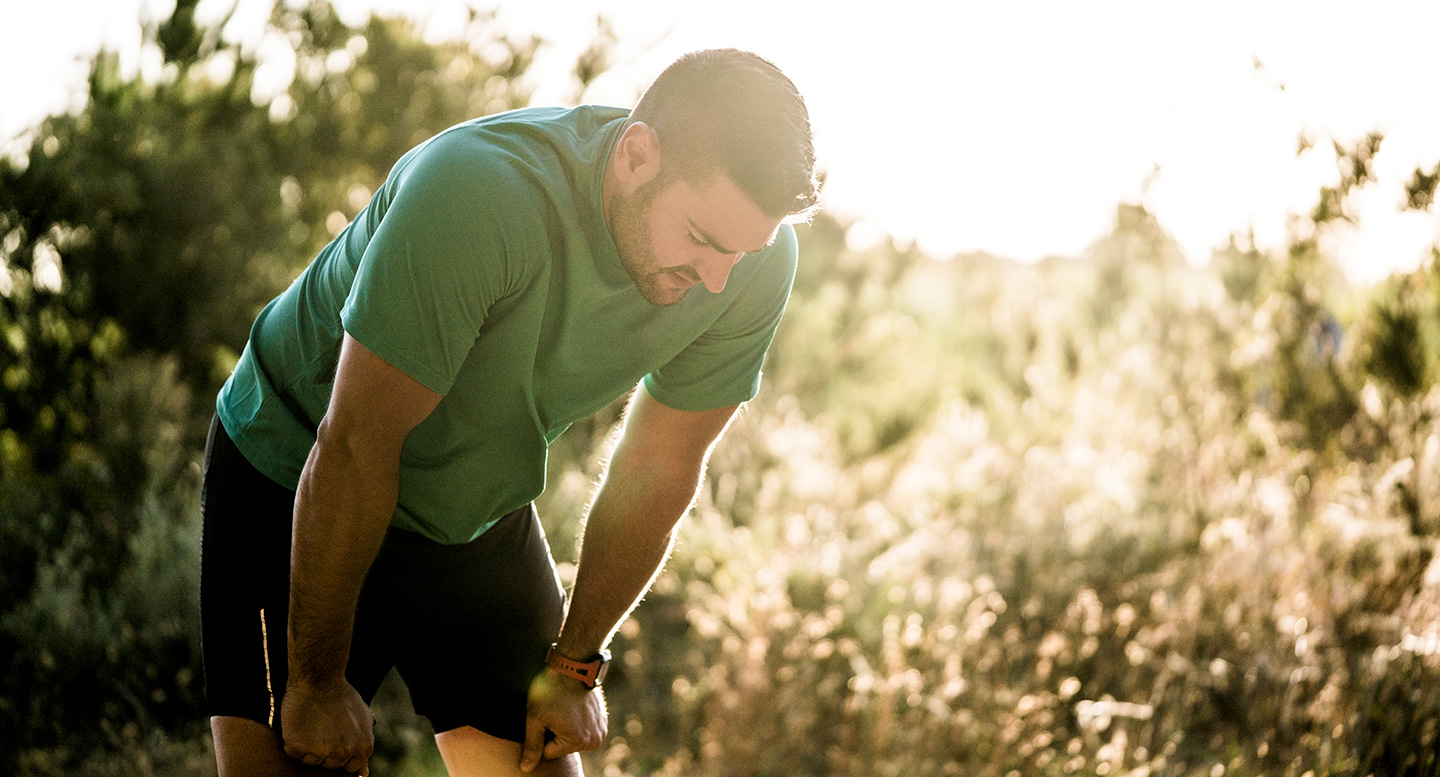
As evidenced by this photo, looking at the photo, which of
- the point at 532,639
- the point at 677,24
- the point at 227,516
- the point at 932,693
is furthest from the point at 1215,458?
the point at 227,516

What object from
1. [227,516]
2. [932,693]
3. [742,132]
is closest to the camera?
[742,132]

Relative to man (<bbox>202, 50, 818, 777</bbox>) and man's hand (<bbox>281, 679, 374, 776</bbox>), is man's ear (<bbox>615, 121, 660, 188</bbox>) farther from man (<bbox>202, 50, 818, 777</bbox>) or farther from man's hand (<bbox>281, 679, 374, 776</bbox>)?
man's hand (<bbox>281, 679, 374, 776</bbox>)

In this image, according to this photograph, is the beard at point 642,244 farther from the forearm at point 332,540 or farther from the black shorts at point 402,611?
the black shorts at point 402,611

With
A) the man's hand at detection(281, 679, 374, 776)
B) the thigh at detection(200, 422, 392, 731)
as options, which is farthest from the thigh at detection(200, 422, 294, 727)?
the man's hand at detection(281, 679, 374, 776)

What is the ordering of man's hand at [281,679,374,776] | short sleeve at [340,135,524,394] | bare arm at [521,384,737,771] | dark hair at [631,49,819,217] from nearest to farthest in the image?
short sleeve at [340,135,524,394], dark hair at [631,49,819,217], man's hand at [281,679,374,776], bare arm at [521,384,737,771]

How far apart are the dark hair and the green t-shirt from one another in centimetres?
14

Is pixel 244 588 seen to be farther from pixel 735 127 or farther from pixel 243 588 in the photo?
pixel 735 127

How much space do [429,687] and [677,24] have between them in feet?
16.8

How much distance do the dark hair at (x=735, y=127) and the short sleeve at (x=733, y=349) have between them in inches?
13.3

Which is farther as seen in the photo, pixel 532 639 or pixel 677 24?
pixel 677 24

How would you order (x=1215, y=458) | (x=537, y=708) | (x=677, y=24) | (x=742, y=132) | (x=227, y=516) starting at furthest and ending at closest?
(x=677, y=24), (x=1215, y=458), (x=537, y=708), (x=227, y=516), (x=742, y=132)

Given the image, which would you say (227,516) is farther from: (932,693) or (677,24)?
(677,24)

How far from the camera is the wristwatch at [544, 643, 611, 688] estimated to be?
83.4 inches

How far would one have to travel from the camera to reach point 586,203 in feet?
5.58
